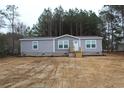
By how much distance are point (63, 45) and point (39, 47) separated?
279 centimetres

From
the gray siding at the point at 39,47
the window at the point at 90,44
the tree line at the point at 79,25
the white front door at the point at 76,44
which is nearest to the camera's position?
the window at the point at 90,44

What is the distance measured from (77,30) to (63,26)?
10.5ft

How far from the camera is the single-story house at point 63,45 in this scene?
3000 cm

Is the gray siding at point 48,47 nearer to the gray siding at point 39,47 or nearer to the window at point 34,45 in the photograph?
the gray siding at point 39,47

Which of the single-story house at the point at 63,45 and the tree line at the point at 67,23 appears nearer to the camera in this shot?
the single-story house at the point at 63,45

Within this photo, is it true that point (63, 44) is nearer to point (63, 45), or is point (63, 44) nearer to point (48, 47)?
point (63, 45)

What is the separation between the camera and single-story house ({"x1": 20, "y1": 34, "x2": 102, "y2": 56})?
3000 centimetres

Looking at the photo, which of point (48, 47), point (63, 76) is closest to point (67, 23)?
point (48, 47)

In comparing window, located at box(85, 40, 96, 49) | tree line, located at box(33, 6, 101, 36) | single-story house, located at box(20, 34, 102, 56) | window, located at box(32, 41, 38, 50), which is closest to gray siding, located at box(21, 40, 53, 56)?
single-story house, located at box(20, 34, 102, 56)

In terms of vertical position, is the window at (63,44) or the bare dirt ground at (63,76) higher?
the window at (63,44)

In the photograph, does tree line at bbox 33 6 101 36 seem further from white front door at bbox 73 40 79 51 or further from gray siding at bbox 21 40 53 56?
gray siding at bbox 21 40 53 56

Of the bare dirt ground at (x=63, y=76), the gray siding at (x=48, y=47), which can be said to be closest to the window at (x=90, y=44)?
the gray siding at (x=48, y=47)

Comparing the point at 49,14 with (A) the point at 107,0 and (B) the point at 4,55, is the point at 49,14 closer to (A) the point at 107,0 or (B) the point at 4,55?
(B) the point at 4,55

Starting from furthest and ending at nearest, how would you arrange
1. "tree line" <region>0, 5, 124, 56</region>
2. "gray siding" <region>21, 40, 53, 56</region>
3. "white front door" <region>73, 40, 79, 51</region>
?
"tree line" <region>0, 5, 124, 56</region>
"gray siding" <region>21, 40, 53, 56</region>
"white front door" <region>73, 40, 79, 51</region>
